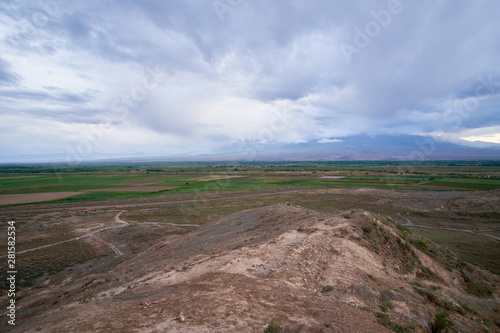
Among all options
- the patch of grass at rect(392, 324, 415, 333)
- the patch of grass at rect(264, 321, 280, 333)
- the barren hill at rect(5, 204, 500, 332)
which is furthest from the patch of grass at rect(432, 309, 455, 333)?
the patch of grass at rect(264, 321, 280, 333)

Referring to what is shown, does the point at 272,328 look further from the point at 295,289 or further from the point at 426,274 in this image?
the point at 426,274

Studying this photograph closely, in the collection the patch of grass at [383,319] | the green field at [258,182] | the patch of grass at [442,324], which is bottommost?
the green field at [258,182]

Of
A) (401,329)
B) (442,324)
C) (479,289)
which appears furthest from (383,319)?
(479,289)

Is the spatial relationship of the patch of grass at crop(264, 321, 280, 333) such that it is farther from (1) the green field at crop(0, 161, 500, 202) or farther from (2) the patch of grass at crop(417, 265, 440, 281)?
(1) the green field at crop(0, 161, 500, 202)

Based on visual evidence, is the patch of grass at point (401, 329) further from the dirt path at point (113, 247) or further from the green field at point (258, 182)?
the green field at point (258, 182)

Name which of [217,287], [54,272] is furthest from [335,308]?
[54,272]

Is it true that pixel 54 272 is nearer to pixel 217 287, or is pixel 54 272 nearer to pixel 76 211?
pixel 217 287

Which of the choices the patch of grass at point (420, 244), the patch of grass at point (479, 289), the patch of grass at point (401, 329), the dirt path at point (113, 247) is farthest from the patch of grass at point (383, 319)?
the dirt path at point (113, 247)

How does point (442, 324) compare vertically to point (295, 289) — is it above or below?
below
